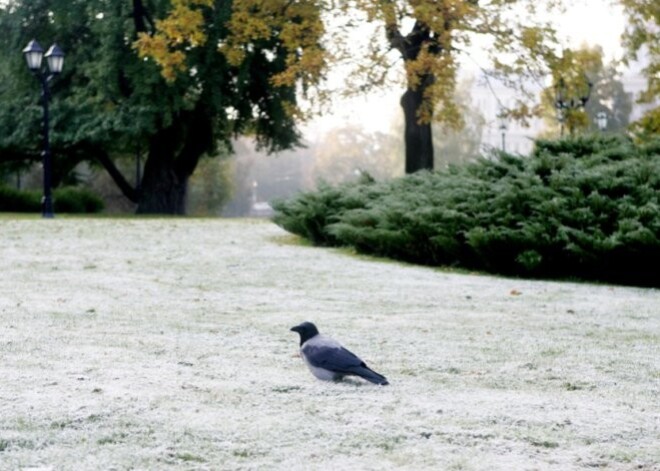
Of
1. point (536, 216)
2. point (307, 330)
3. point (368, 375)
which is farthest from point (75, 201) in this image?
point (368, 375)

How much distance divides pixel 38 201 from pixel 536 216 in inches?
873

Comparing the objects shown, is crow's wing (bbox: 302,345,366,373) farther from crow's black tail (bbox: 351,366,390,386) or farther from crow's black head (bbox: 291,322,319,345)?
crow's black head (bbox: 291,322,319,345)

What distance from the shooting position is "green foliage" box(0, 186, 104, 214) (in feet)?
103

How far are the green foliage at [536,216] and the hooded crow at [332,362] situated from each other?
23.4 feet

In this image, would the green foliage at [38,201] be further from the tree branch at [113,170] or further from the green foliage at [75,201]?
the tree branch at [113,170]

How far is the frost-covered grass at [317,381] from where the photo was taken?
164 inches

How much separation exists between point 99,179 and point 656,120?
33.4 m

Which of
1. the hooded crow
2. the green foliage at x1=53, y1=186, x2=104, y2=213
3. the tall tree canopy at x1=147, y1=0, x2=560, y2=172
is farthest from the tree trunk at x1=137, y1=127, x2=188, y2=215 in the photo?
the hooded crow

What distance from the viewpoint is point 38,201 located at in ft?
105

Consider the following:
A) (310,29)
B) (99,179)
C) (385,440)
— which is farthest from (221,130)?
(385,440)

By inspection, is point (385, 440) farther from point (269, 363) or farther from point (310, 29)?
point (310, 29)

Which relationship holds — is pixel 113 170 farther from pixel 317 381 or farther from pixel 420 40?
pixel 317 381

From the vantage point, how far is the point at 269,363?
20.2 ft

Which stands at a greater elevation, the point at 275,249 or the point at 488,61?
the point at 488,61
